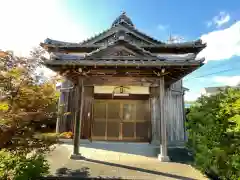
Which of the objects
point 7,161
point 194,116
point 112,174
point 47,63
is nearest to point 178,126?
point 194,116

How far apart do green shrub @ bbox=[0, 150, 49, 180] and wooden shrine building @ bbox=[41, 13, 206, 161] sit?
2607 mm

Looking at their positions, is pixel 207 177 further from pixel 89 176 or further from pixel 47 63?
pixel 47 63

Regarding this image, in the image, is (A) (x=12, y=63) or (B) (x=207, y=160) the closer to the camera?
(A) (x=12, y=63)

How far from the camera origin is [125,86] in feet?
29.0

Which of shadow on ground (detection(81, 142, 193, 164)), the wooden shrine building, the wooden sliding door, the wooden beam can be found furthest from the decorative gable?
shadow on ground (detection(81, 142, 193, 164))

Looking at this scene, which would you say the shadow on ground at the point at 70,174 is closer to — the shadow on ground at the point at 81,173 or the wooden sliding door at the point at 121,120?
the shadow on ground at the point at 81,173

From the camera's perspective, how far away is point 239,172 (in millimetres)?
3924

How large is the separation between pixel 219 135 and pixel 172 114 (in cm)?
616

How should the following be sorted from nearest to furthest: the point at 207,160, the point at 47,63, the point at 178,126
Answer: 1. the point at 207,160
2. the point at 47,63
3. the point at 178,126

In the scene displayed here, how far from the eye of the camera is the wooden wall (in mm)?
10039

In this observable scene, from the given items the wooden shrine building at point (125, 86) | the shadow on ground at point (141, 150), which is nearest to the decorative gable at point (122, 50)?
the wooden shrine building at point (125, 86)

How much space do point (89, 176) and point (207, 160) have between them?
3316mm

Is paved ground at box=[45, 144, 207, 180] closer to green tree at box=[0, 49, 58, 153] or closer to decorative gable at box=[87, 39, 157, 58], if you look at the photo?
green tree at box=[0, 49, 58, 153]

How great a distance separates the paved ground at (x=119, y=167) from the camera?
527 centimetres
